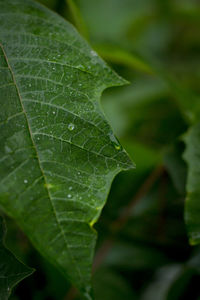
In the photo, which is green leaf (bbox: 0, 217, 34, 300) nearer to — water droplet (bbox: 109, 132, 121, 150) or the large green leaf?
Result: the large green leaf

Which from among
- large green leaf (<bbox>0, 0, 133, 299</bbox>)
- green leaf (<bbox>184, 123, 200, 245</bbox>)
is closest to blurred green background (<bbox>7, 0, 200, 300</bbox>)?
green leaf (<bbox>184, 123, 200, 245</bbox>)

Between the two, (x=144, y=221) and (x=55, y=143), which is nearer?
(x=55, y=143)

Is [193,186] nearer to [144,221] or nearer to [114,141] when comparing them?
[114,141]

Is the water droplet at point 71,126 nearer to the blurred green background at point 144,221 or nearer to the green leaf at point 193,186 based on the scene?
the green leaf at point 193,186

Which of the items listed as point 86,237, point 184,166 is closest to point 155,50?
point 184,166

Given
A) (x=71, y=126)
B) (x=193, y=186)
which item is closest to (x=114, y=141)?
(x=71, y=126)
